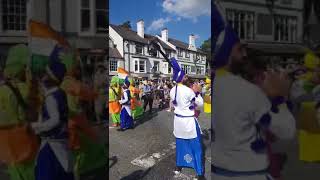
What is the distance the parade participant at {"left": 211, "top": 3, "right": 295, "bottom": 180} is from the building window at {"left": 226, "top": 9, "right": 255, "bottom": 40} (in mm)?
52

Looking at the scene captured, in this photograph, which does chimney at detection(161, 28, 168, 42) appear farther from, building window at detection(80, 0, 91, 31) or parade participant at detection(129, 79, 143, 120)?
parade participant at detection(129, 79, 143, 120)

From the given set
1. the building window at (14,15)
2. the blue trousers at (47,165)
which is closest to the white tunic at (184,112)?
the blue trousers at (47,165)

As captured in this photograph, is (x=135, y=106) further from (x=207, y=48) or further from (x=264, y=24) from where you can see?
(x=264, y=24)

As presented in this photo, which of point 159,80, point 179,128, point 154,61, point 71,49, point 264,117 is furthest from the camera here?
point 179,128

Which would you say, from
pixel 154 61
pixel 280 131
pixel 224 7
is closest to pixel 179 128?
pixel 154 61

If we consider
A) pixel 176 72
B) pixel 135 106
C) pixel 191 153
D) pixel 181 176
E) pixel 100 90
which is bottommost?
pixel 181 176

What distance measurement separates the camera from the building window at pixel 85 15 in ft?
8.48

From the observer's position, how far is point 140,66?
2.97 m

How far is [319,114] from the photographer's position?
2.87m

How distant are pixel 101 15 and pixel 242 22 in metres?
0.96

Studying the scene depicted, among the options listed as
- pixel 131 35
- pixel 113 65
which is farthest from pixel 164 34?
pixel 113 65

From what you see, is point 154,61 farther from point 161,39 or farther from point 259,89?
point 259,89

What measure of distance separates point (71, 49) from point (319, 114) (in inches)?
75.6

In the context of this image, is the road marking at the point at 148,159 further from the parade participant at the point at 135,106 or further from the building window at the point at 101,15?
the parade participant at the point at 135,106
